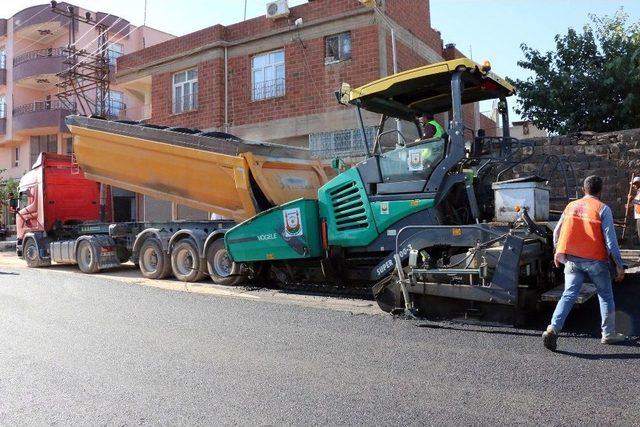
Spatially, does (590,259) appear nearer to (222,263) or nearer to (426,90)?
(426,90)

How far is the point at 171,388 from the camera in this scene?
4129 mm

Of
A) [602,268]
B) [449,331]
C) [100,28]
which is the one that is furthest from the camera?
[100,28]

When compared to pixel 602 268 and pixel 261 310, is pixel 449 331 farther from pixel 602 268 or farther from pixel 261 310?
pixel 261 310

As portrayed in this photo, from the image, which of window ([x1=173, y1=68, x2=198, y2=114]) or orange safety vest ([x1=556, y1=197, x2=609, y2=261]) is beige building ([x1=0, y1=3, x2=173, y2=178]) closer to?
window ([x1=173, y1=68, x2=198, y2=114])

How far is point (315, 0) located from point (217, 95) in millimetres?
4580

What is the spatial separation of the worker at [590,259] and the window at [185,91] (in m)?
16.3

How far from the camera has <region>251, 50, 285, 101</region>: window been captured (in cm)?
1750

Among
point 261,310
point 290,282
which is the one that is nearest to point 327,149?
point 290,282

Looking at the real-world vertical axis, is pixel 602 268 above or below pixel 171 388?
above

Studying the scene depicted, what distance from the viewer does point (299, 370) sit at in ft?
14.9

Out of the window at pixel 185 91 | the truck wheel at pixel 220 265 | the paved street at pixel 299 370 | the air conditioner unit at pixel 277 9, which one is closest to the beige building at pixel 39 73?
the window at pixel 185 91

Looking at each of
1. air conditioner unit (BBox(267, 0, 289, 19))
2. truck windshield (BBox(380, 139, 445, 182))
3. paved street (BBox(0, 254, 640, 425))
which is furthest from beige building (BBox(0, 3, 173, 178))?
paved street (BBox(0, 254, 640, 425))

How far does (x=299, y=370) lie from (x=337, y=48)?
1346 cm

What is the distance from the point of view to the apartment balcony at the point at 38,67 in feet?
97.8
